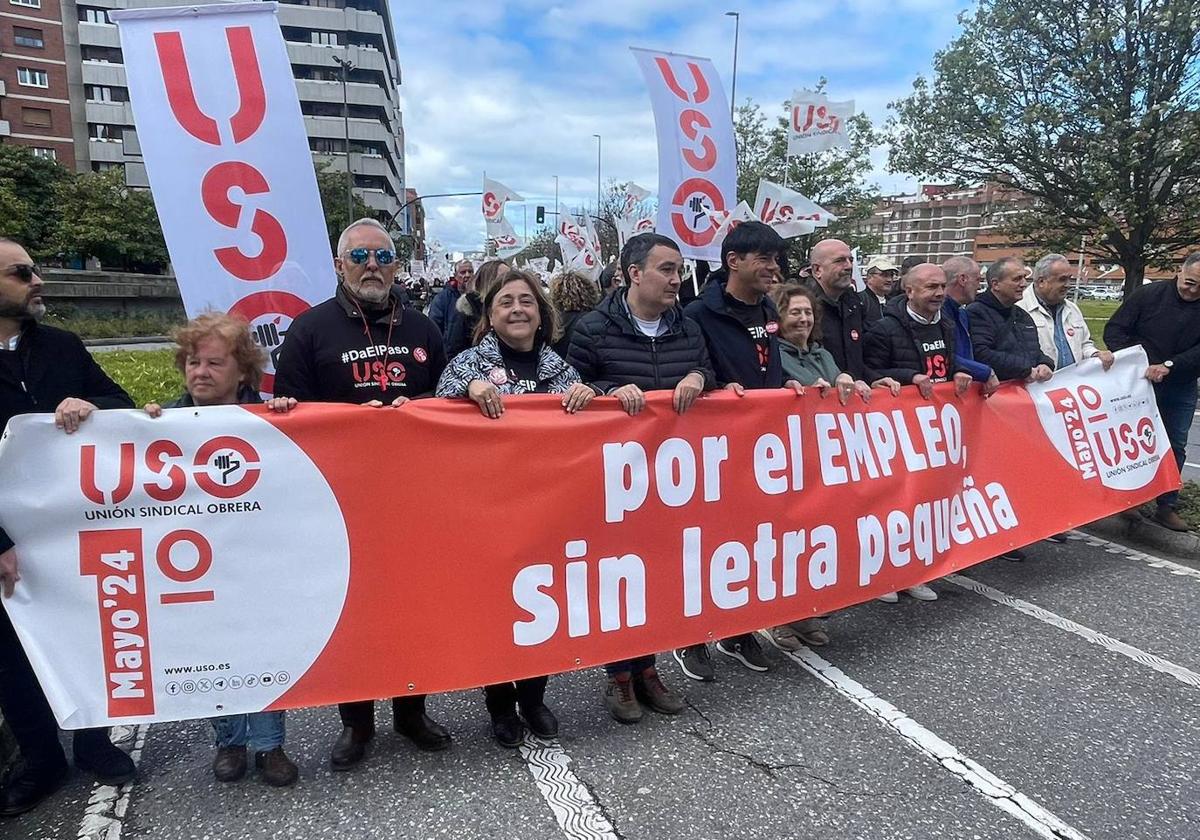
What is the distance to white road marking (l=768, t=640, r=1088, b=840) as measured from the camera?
2604mm

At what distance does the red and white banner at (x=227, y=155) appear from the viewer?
3.56 meters

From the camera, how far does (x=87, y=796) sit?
279 centimetres

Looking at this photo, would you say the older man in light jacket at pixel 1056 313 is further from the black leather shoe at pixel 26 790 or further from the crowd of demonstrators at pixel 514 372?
the black leather shoe at pixel 26 790

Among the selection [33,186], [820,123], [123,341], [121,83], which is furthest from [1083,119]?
[121,83]

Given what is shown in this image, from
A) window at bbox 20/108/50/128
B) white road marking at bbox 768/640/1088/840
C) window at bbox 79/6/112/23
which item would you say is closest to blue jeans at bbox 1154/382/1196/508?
white road marking at bbox 768/640/1088/840

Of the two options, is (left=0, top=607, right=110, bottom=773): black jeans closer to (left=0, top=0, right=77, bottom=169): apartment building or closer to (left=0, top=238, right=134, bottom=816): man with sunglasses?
(left=0, top=238, right=134, bottom=816): man with sunglasses

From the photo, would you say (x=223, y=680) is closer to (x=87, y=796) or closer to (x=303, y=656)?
(x=303, y=656)

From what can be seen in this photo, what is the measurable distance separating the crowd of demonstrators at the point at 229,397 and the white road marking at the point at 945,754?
2.36 meters

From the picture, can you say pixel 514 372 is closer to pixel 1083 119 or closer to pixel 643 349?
pixel 643 349

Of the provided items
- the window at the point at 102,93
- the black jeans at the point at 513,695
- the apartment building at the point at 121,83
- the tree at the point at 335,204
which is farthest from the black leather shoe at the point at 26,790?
the window at the point at 102,93

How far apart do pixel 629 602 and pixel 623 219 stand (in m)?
11.1

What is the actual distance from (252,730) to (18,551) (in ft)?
3.33

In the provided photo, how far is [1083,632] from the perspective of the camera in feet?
13.5

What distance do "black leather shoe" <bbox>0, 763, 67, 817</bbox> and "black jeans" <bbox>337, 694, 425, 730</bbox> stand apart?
1.01 m
